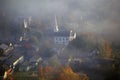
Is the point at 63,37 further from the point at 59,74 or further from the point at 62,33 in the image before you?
the point at 59,74

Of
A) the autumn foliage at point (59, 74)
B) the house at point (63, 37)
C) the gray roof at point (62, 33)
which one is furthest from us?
the gray roof at point (62, 33)

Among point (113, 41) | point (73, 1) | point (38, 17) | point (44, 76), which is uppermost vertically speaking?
point (73, 1)

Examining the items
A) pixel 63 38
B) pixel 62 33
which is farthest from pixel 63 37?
pixel 62 33

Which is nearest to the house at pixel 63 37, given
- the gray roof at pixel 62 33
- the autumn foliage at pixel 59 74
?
the gray roof at pixel 62 33

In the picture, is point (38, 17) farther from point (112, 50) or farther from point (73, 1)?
point (112, 50)

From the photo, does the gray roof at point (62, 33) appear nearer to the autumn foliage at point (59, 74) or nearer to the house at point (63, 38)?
the house at point (63, 38)

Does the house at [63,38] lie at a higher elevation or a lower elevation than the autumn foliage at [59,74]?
higher

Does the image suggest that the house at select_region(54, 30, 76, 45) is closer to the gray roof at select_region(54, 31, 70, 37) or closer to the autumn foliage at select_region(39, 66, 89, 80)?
the gray roof at select_region(54, 31, 70, 37)

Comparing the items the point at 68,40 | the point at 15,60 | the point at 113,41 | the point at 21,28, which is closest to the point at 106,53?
the point at 113,41
